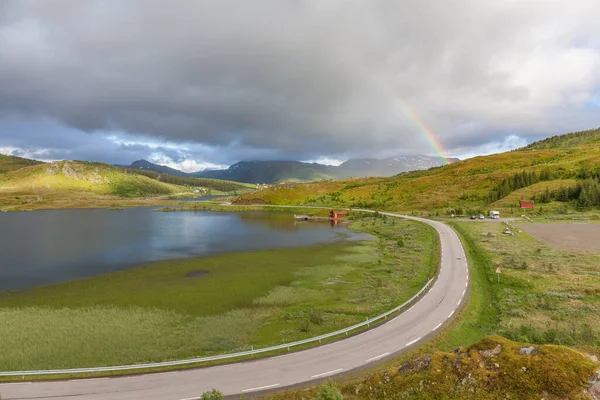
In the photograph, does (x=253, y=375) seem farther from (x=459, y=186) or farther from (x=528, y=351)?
(x=459, y=186)

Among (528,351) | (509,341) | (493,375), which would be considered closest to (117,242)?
(509,341)

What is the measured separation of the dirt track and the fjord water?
45083mm

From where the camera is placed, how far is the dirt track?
211ft

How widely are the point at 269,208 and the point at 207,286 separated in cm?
14320

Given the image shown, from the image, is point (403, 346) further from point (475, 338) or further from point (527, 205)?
point (527, 205)

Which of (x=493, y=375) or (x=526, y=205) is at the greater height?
(x=526, y=205)

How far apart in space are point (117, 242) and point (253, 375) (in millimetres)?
82479

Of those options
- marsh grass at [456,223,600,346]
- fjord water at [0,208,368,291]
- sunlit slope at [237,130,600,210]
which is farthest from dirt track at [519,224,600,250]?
sunlit slope at [237,130,600,210]

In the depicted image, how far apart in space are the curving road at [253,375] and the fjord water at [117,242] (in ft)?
133

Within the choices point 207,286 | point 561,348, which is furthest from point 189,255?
point 561,348

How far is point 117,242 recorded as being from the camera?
298ft

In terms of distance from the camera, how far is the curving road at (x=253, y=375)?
73.6 ft

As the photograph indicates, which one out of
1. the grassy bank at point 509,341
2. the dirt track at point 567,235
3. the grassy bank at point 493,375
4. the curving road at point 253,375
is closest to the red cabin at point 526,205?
the dirt track at point 567,235

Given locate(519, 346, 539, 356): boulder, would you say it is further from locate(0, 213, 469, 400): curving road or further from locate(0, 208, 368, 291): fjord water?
locate(0, 208, 368, 291): fjord water
